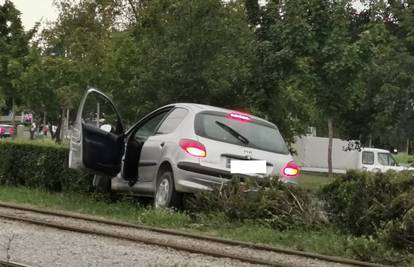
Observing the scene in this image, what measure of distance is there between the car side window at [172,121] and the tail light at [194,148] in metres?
0.60

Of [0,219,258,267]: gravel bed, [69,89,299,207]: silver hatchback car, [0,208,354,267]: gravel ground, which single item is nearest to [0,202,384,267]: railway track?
[0,208,354,267]: gravel ground

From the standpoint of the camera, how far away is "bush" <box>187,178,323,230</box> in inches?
365

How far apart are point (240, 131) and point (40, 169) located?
5.31 m

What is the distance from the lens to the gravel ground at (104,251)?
639 centimetres

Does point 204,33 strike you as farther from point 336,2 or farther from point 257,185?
point 257,185

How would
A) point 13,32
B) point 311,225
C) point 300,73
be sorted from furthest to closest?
point 13,32, point 300,73, point 311,225

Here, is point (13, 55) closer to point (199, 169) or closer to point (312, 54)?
point (312, 54)

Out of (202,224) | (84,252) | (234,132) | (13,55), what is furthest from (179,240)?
(13,55)

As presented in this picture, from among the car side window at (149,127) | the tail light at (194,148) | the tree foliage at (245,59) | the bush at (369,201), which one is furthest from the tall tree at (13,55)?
the bush at (369,201)

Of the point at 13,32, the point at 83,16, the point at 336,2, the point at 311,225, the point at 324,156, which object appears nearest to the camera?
the point at 311,225

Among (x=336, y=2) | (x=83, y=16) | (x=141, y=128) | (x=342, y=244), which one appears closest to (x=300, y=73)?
(x=336, y=2)

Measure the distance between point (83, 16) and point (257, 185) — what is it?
26.9 metres

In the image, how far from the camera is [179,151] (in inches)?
375

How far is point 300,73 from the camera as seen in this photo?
55.3 feet
